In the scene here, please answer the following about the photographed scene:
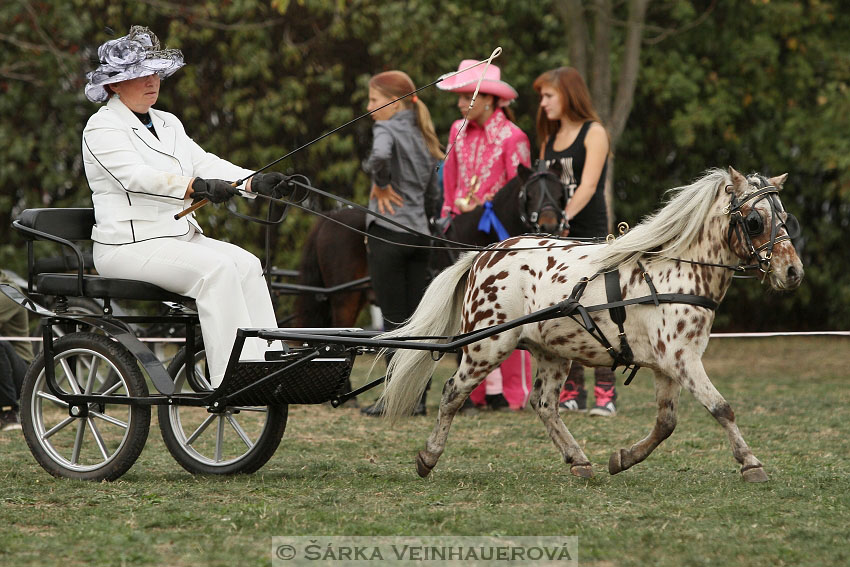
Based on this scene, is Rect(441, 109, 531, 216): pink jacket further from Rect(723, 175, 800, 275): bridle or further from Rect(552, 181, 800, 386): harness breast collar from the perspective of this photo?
Rect(723, 175, 800, 275): bridle

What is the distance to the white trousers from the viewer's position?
527cm

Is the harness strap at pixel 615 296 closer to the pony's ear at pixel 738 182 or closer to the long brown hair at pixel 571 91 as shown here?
the pony's ear at pixel 738 182

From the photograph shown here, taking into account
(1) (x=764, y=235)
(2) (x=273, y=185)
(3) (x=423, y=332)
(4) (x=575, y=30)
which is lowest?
(3) (x=423, y=332)

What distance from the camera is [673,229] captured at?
5160mm

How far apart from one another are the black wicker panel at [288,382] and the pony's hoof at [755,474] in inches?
71.3

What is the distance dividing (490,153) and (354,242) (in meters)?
1.44

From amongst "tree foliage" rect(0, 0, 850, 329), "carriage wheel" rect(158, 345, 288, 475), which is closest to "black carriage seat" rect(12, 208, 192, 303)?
"carriage wheel" rect(158, 345, 288, 475)

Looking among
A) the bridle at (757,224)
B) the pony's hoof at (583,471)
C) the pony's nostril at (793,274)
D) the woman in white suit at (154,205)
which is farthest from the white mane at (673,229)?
the woman in white suit at (154,205)

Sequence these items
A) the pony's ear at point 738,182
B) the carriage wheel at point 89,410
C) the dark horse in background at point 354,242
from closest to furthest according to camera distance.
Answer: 1. the pony's ear at point 738,182
2. the carriage wheel at point 89,410
3. the dark horse in background at point 354,242

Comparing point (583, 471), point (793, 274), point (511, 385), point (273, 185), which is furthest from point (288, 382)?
point (511, 385)

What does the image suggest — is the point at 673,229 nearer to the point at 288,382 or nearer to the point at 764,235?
the point at 764,235

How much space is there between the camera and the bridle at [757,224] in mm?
4980

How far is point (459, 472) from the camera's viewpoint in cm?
571

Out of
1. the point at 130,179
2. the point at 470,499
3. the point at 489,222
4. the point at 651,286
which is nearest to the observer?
the point at 470,499
